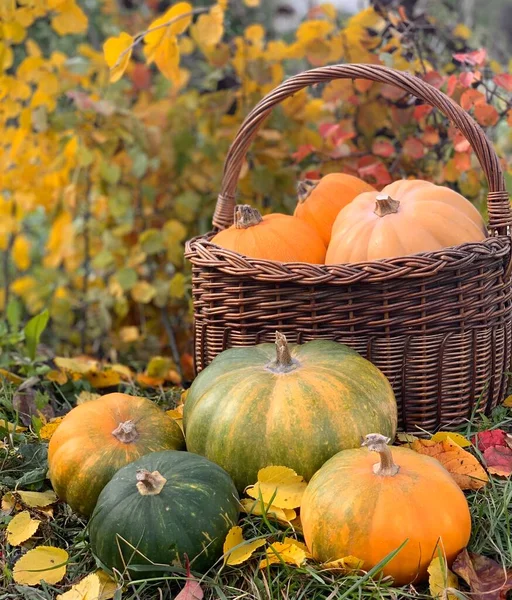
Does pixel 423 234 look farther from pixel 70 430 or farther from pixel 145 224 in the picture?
pixel 145 224

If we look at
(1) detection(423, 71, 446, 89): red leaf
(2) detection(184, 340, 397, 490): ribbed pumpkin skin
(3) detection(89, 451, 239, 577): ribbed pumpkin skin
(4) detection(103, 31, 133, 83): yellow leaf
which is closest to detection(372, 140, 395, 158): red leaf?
(1) detection(423, 71, 446, 89): red leaf

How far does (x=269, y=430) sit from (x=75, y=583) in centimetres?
46

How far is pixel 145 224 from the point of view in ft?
11.4

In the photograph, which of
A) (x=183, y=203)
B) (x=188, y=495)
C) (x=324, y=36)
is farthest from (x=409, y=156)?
(x=188, y=495)

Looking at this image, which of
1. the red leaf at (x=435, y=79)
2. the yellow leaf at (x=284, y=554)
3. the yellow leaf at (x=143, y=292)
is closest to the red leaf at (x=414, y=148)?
the red leaf at (x=435, y=79)

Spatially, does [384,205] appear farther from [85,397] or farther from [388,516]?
[85,397]

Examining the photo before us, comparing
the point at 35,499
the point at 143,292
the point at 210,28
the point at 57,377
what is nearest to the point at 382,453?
the point at 35,499

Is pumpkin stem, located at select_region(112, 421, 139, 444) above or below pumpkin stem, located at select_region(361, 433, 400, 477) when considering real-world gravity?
below

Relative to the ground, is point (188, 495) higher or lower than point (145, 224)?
lower

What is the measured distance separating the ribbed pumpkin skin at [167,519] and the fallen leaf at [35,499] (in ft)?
0.88

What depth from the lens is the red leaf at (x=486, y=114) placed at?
237 cm

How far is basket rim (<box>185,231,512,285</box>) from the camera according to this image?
168cm

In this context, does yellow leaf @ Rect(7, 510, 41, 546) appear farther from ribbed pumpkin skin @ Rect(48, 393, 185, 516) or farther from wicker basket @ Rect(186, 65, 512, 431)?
wicker basket @ Rect(186, 65, 512, 431)

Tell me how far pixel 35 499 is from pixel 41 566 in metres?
0.24
